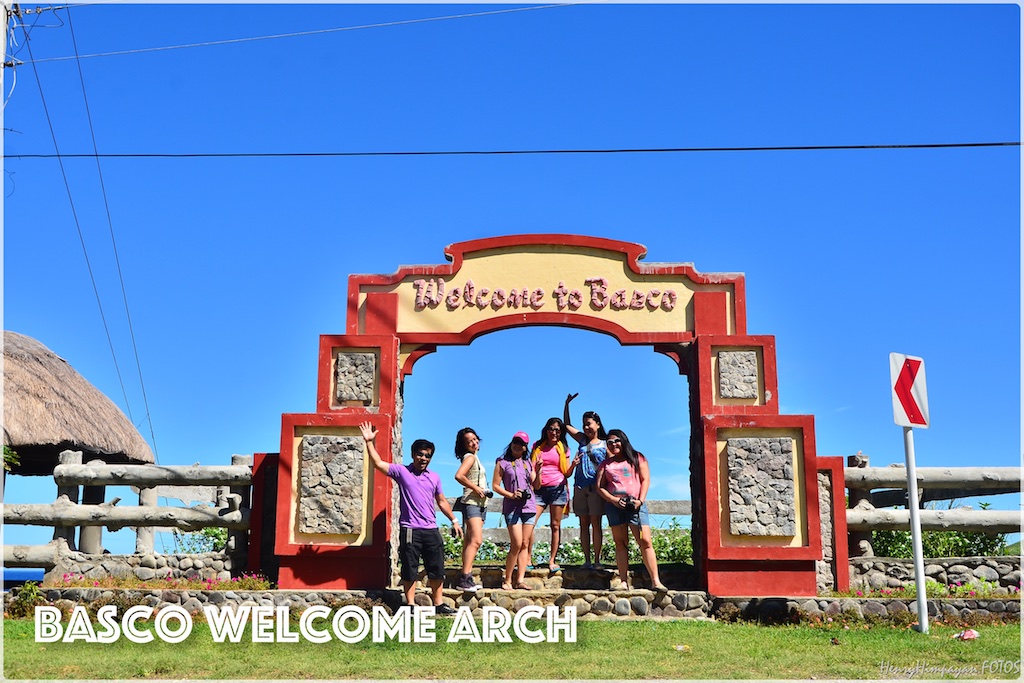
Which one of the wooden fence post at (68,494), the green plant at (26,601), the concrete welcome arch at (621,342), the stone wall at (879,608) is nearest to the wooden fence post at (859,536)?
the concrete welcome arch at (621,342)

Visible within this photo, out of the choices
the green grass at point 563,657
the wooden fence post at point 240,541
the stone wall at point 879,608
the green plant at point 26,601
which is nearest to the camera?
Answer: the green grass at point 563,657

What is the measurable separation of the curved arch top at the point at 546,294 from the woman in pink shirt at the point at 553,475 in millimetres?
1589

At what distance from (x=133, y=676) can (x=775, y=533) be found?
7525 millimetres

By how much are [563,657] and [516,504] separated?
3132 mm

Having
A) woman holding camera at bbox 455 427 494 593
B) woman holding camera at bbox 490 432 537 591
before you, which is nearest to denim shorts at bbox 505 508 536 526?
woman holding camera at bbox 490 432 537 591

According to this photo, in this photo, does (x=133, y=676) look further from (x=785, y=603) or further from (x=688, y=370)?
(x=688, y=370)

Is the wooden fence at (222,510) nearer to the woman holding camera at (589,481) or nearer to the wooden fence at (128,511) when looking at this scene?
the wooden fence at (128,511)

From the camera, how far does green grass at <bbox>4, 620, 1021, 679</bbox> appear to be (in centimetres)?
833

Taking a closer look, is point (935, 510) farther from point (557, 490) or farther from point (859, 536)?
point (557, 490)

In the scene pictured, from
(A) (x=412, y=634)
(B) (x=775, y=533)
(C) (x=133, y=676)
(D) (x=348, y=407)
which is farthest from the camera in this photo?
(D) (x=348, y=407)

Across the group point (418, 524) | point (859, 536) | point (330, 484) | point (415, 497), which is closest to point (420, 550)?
point (418, 524)

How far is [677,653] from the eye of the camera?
916 centimetres

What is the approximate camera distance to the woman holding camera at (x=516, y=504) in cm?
1180

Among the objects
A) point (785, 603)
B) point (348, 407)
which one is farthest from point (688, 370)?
point (348, 407)
